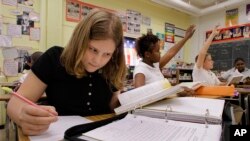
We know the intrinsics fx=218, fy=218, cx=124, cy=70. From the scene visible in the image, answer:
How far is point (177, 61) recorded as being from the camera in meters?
5.40

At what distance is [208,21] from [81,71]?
5.26 meters

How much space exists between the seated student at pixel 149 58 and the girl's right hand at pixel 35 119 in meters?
1.24

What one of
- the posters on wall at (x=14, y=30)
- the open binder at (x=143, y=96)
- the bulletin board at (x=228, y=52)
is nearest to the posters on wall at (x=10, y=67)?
the posters on wall at (x=14, y=30)

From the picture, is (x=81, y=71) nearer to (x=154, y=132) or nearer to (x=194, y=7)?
(x=154, y=132)

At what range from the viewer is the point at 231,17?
496 centimetres

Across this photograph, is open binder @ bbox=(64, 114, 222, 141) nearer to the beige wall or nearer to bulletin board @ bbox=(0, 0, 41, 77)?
bulletin board @ bbox=(0, 0, 41, 77)

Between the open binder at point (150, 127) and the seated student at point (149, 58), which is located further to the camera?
the seated student at point (149, 58)

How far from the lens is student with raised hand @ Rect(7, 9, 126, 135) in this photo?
79 centimetres

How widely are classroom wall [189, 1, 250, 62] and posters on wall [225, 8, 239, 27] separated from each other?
7 cm

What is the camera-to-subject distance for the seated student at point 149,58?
1745mm

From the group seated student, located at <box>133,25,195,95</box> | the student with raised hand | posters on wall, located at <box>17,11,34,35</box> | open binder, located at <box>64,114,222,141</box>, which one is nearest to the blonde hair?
the student with raised hand

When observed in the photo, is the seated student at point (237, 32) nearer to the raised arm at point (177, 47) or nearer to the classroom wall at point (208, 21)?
the classroom wall at point (208, 21)

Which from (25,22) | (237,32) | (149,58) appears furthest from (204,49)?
(237,32)

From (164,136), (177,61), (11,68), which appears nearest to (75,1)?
(11,68)
